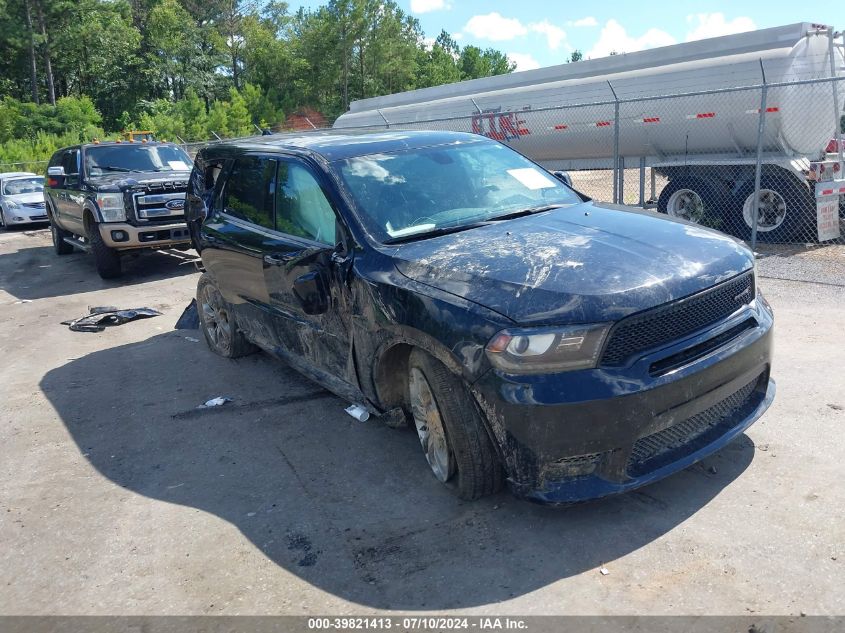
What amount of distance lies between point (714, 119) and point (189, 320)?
8837mm

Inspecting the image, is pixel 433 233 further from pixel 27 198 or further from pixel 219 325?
pixel 27 198

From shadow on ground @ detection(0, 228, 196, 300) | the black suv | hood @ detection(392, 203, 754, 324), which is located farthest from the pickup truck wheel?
hood @ detection(392, 203, 754, 324)

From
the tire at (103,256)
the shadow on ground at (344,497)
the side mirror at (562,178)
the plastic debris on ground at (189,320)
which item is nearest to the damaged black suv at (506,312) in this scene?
the side mirror at (562,178)

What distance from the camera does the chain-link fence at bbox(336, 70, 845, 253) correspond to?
1072 cm

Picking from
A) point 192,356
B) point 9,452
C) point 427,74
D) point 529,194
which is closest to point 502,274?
point 529,194

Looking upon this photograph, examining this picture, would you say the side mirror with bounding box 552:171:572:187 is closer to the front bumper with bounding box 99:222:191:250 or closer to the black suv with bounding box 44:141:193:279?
the front bumper with bounding box 99:222:191:250

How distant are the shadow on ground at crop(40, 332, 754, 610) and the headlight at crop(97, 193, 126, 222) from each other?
537cm

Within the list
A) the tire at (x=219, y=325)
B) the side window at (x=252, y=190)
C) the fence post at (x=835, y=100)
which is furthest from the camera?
the fence post at (x=835, y=100)

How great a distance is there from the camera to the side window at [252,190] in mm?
5199

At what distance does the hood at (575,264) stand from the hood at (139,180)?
8089 mm

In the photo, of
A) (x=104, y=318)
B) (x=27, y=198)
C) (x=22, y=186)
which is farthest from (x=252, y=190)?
(x=22, y=186)

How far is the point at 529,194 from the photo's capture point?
4723 mm

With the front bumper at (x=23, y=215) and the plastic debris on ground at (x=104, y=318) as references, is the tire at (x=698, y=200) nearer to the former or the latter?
the plastic debris on ground at (x=104, y=318)

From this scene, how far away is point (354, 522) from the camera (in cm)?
373
